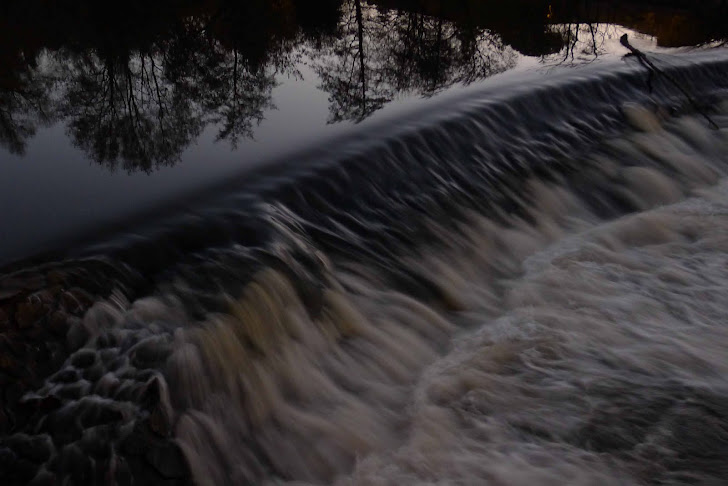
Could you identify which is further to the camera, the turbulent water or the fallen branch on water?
the fallen branch on water

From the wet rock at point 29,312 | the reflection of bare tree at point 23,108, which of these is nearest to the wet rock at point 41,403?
the wet rock at point 29,312

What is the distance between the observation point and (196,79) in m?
7.85

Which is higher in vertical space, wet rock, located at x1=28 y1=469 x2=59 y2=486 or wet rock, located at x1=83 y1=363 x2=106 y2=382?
wet rock, located at x1=83 y1=363 x2=106 y2=382

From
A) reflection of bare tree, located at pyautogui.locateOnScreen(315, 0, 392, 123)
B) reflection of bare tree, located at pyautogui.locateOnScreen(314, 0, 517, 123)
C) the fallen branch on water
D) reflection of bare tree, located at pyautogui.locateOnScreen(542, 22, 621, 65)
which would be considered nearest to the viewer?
reflection of bare tree, located at pyautogui.locateOnScreen(315, 0, 392, 123)

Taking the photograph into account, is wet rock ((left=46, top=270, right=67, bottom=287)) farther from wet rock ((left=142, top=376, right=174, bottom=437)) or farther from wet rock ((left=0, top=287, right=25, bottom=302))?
wet rock ((left=142, top=376, right=174, bottom=437))

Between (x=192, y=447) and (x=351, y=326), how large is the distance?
1393 millimetres

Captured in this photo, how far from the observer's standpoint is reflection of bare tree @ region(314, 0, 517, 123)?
7902 millimetres

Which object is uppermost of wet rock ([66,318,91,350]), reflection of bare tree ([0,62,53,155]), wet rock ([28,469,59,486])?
reflection of bare tree ([0,62,53,155])

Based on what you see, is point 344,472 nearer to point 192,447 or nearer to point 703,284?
point 192,447

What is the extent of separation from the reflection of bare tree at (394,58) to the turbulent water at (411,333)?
1140mm

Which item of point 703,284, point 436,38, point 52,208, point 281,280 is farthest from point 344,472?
point 436,38

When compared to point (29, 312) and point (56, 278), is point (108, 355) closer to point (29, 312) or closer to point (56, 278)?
point (29, 312)

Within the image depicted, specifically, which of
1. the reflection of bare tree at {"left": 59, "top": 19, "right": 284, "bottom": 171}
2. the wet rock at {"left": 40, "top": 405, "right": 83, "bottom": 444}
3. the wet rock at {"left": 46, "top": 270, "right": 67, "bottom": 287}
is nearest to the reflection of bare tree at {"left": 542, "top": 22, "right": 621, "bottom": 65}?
the reflection of bare tree at {"left": 59, "top": 19, "right": 284, "bottom": 171}

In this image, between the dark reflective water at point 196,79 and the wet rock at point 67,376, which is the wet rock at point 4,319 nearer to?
the wet rock at point 67,376
